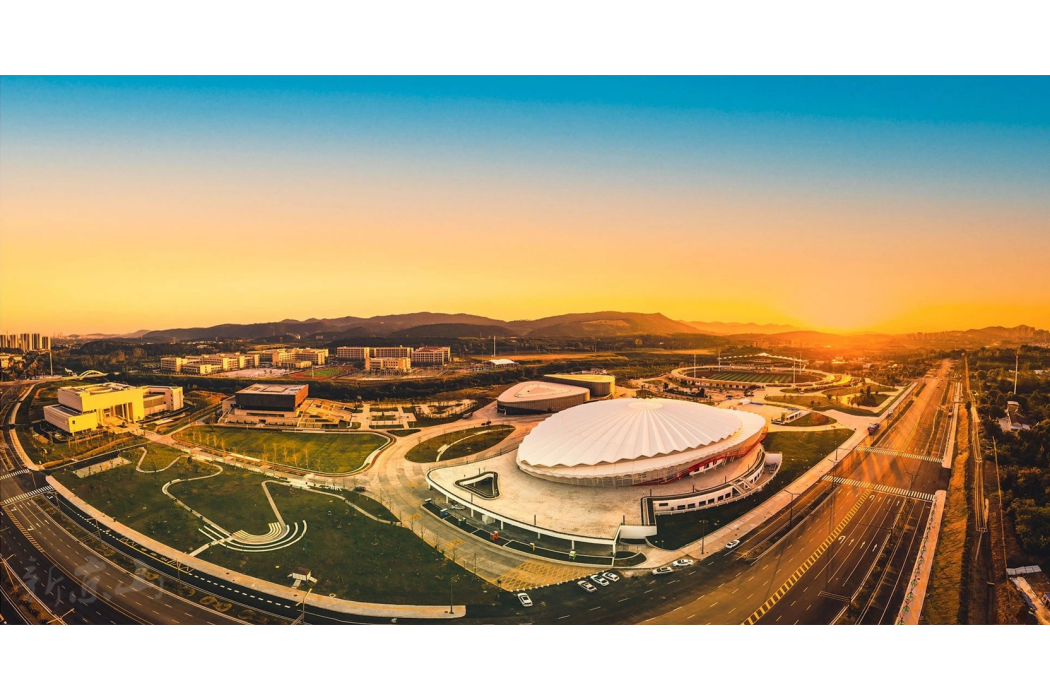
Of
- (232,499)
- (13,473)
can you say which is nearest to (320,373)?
(232,499)

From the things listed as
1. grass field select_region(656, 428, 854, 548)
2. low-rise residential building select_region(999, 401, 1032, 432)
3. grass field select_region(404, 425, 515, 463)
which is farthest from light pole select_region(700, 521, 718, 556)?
grass field select_region(404, 425, 515, 463)

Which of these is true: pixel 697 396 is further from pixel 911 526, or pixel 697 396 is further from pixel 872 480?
pixel 911 526

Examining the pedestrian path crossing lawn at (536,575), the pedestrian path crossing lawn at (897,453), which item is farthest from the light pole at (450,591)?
the pedestrian path crossing lawn at (897,453)

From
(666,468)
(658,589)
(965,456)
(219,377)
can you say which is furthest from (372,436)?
(965,456)

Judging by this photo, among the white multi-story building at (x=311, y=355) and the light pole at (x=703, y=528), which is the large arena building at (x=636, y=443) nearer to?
the light pole at (x=703, y=528)

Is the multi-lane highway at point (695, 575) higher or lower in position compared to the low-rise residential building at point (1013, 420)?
lower

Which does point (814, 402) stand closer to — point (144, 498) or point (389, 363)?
point (389, 363)

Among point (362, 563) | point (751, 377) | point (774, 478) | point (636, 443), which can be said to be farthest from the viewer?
point (751, 377)
